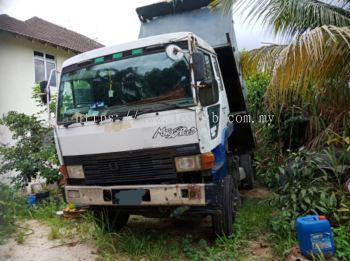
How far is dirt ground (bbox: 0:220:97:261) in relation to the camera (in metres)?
4.01

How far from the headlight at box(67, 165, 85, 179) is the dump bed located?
2.65 m

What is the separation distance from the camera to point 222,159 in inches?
156

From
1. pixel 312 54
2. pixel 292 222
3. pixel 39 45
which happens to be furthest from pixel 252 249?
pixel 39 45

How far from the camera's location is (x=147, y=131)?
3.49 meters

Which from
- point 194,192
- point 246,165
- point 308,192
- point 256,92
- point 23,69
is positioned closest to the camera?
point 194,192

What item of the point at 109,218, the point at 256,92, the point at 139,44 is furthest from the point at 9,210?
the point at 256,92

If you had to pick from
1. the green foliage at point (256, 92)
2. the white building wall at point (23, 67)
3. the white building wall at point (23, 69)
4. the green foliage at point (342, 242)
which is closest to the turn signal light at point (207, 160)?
the green foliage at point (342, 242)

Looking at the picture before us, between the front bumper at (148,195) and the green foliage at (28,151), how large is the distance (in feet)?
9.73

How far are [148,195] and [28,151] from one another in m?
4.33

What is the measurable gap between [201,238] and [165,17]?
357 cm

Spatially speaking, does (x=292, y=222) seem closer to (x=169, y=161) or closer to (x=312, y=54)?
(x=169, y=161)

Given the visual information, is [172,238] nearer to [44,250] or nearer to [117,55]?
[44,250]

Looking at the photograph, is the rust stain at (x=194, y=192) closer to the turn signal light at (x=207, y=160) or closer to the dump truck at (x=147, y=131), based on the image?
the dump truck at (x=147, y=131)

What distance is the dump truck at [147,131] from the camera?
3443 mm
